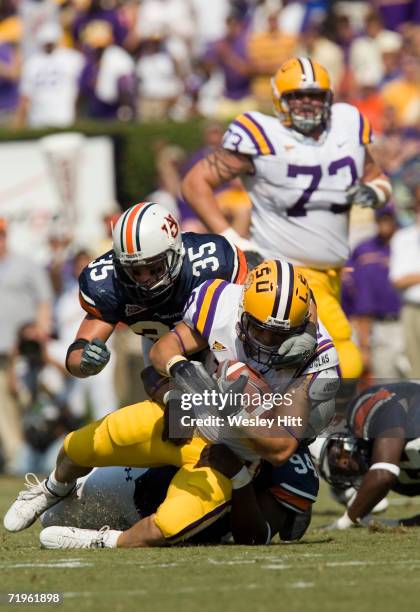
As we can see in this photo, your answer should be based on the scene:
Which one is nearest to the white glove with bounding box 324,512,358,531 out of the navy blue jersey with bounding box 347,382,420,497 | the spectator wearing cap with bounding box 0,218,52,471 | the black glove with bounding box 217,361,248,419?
the navy blue jersey with bounding box 347,382,420,497

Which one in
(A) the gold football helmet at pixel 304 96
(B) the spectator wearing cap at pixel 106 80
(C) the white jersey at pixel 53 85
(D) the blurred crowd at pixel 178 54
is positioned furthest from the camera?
(C) the white jersey at pixel 53 85

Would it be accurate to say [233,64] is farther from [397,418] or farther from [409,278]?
[397,418]

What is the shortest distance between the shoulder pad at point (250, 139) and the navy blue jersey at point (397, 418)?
1.54 meters

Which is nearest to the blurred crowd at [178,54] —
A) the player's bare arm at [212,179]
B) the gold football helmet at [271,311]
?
the player's bare arm at [212,179]

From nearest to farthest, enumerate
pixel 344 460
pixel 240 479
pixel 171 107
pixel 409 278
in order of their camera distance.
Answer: pixel 240 479
pixel 344 460
pixel 409 278
pixel 171 107

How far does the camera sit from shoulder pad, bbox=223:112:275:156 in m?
7.77

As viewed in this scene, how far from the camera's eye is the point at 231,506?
598 centimetres

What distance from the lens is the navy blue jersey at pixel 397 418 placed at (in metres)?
6.80

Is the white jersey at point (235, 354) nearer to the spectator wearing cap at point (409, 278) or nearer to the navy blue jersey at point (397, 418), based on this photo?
the navy blue jersey at point (397, 418)

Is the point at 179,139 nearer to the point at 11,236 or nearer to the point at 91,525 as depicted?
the point at 11,236

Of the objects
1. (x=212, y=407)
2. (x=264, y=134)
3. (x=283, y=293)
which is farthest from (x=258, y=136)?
(x=212, y=407)

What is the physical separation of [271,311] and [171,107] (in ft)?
32.0

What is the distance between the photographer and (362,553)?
5691mm

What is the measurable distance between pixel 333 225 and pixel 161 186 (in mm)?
5586
